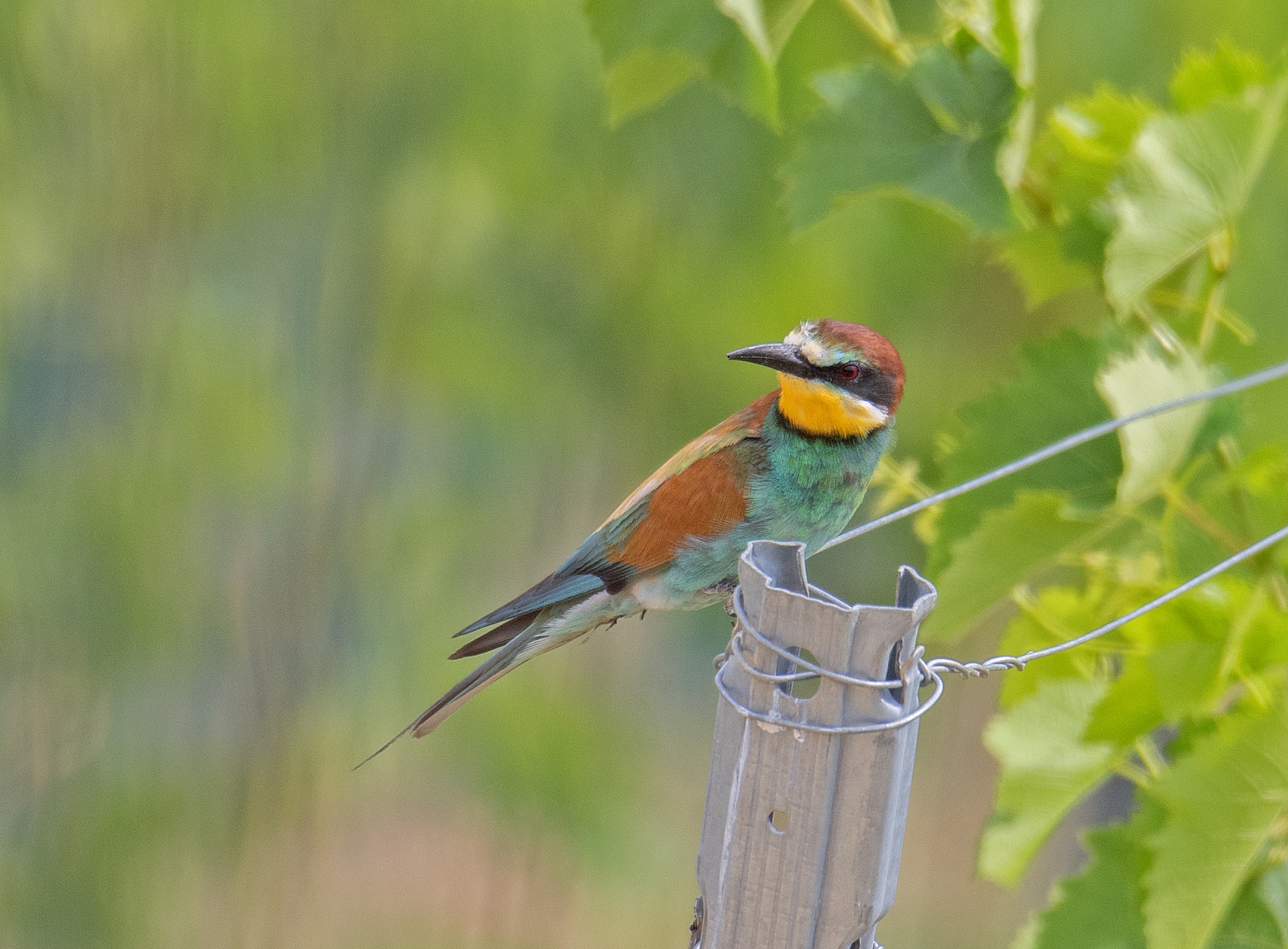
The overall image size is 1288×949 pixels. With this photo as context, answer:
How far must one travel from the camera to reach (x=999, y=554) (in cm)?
64

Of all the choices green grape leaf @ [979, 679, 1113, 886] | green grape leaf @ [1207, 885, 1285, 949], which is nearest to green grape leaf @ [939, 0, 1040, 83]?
green grape leaf @ [979, 679, 1113, 886]

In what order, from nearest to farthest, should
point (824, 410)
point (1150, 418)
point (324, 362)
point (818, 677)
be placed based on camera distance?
point (818, 677)
point (1150, 418)
point (824, 410)
point (324, 362)

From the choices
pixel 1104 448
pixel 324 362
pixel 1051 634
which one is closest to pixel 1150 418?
Answer: pixel 1104 448

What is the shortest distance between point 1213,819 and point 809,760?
0.35 metres

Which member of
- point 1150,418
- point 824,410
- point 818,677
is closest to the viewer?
point 818,677

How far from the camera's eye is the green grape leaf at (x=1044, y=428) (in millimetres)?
664

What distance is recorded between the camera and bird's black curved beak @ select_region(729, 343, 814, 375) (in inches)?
26.4

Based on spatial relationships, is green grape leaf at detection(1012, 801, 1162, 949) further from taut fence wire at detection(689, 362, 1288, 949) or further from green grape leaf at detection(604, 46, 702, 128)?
green grape leaf at detection(604, 46, 702, 128)

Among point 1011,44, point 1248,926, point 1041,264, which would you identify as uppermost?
point 1011,44

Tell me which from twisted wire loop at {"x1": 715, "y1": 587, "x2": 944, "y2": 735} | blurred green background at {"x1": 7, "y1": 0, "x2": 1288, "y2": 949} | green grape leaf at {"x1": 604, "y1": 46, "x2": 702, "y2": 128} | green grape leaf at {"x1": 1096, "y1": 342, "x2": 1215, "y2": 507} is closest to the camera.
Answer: twisted wire loop at {"x1": 715, "y1": 587, "x2": 944, "y2": 735}

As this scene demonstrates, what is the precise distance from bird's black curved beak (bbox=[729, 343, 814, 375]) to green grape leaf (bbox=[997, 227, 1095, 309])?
0.16 m

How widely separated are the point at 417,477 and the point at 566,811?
1.83 ft

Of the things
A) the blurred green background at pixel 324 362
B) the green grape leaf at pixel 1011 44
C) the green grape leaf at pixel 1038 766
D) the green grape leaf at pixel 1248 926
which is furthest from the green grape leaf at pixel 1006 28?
the blurred green background at pixel 324 362

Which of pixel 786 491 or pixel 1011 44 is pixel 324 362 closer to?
pixel 786 491
